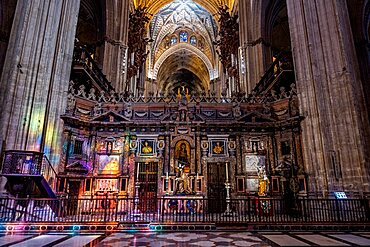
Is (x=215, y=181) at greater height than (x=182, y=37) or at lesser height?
lesser

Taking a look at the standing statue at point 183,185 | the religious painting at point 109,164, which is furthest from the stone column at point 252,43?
the religious painting at point 109,164

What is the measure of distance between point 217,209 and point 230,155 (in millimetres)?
2937

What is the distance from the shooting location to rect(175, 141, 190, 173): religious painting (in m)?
13.6

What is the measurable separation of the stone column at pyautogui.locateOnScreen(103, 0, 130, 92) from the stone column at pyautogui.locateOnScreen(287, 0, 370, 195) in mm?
13339

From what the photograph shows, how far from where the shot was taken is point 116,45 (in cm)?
2098

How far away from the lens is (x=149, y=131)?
13945 mm

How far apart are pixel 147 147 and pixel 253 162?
576cm

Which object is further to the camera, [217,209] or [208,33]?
[208,33]

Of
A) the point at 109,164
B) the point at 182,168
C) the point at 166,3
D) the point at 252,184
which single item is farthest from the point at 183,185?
the point at 166,3

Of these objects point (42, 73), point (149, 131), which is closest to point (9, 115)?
point (42, 73)

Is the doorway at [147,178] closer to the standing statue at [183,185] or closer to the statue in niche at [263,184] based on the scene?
the standing statue at [183,185]

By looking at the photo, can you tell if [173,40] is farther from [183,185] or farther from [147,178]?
[183,185]

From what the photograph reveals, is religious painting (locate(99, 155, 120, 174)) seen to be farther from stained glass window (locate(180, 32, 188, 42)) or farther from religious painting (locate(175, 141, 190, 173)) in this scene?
stained glass window (locate(180, 32, 188, 42))

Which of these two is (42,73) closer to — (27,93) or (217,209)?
(27,93)
